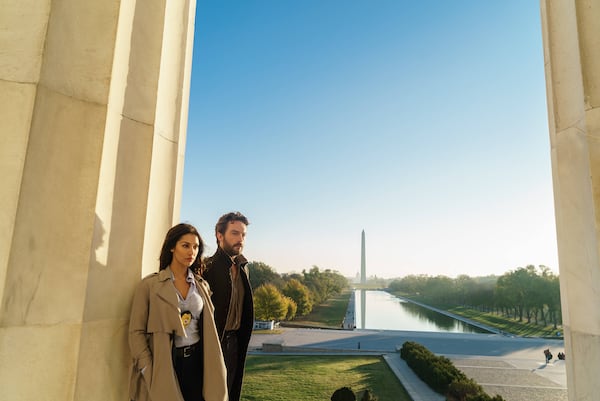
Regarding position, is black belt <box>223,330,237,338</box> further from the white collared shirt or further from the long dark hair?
the long dark hair

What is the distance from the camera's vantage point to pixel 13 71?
7.59ft

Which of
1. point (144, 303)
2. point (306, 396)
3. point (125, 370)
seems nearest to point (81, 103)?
point (144, 303)

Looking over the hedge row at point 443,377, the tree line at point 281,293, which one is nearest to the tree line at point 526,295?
the tree line at point 281,293

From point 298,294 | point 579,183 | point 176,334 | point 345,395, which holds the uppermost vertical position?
point 579,183

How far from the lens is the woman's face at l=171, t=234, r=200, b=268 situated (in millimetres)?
2882

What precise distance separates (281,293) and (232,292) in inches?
2073

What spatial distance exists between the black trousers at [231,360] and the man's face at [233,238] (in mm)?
738

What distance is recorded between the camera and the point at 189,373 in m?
2.77

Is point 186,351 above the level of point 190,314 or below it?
below

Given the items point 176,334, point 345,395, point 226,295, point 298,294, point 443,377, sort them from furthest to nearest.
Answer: point 298,294, point 443,377, point 345,395, point 226,295, point 176,334

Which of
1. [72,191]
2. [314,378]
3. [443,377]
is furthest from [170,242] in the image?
[314,378]

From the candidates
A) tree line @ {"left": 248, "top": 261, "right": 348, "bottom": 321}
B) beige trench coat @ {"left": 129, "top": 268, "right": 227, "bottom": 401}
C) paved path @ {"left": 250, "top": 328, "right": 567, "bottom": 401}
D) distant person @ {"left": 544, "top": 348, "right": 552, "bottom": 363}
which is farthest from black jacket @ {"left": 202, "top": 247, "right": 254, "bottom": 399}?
tree line @ {"left": 248, "top": 261, "right": 348, "bottom": 321}

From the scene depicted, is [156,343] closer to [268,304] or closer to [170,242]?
[170,242]

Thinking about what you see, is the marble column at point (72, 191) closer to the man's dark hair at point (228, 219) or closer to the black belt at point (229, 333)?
the man's dark hair at point (228, 219)
